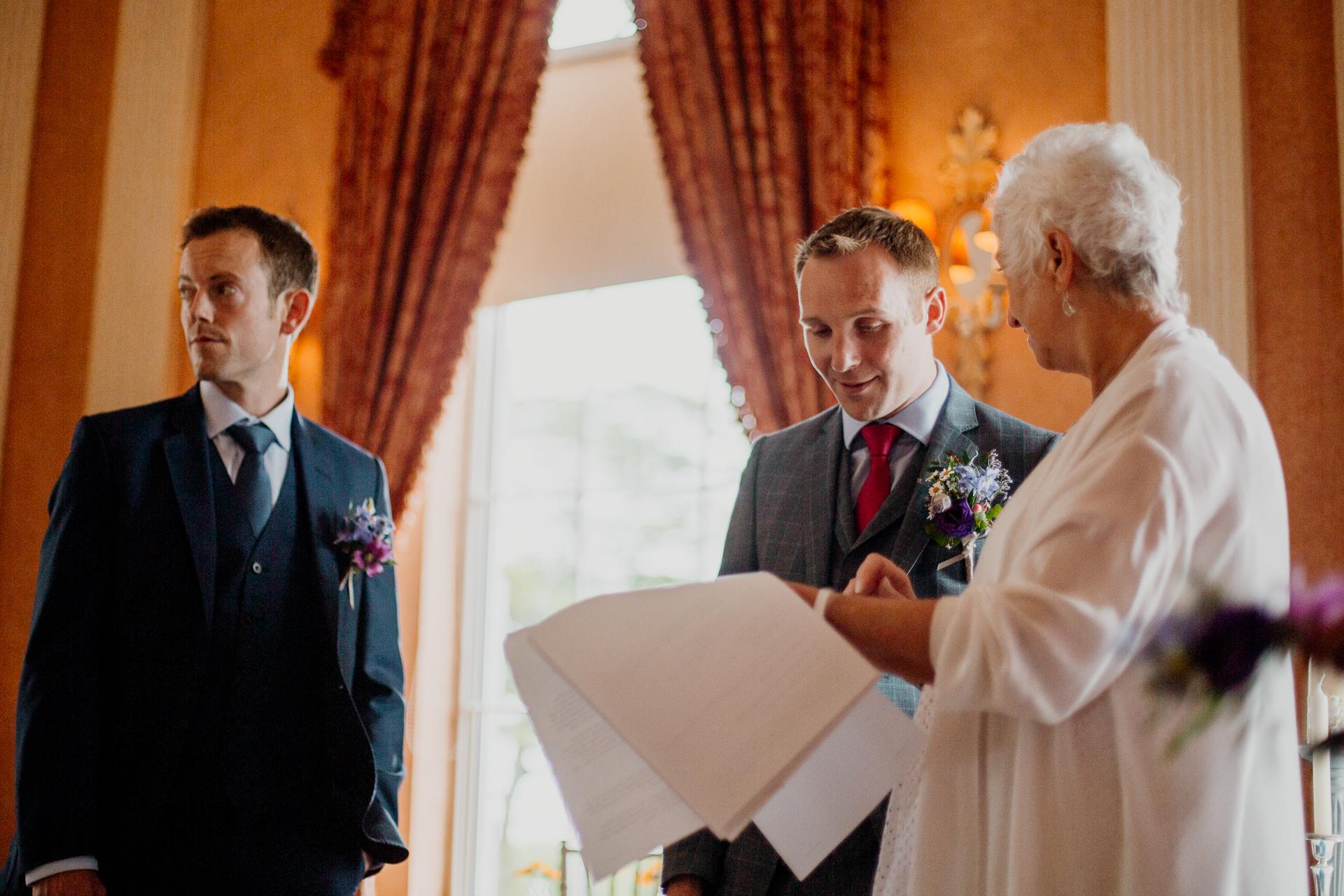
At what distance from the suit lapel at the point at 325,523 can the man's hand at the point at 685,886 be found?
944 millimetres

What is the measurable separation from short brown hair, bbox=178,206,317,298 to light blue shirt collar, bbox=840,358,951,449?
151 cm

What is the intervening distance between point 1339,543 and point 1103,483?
270 centimetres

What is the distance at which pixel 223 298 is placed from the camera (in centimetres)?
283

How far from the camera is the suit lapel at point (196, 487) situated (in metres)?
2.51

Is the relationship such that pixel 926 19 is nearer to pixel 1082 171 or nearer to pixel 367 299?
pixel 367 299

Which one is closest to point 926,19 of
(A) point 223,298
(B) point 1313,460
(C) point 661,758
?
(B) point 1313,460

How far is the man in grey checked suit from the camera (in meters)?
2.13

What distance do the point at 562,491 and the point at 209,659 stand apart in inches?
113

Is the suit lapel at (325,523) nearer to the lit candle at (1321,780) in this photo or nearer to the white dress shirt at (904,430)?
the white dress shirt at (904,430)

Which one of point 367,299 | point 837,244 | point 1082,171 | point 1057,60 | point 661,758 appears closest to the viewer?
point 661,758

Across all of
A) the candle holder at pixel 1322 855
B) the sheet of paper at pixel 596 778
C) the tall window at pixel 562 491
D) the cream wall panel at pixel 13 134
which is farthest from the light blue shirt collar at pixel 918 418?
the cream wall panel at pixel 13 134

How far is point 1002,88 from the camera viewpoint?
440 cm

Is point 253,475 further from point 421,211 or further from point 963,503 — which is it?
point 421,211

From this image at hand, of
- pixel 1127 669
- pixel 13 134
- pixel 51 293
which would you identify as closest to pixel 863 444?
pixel 1127 669
